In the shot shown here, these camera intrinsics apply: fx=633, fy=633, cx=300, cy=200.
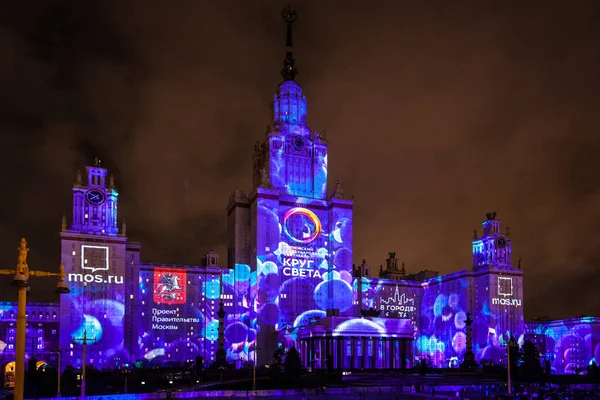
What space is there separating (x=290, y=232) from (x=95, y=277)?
48.4m

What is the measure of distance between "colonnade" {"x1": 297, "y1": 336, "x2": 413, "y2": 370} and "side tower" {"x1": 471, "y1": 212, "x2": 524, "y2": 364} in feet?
109

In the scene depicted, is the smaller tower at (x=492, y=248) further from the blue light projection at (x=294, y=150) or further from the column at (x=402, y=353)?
the blue light projection at (x=294, y=150)

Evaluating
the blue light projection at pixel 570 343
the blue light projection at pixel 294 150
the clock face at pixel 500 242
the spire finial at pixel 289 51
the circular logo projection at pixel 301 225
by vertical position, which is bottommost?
the blue light projection at pixel 570 343

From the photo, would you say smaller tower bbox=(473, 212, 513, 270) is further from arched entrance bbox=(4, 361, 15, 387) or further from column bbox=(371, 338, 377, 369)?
arched entrance bbox=(4, 361, 15, 387)

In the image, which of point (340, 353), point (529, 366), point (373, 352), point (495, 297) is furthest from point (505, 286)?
point (529, 366)

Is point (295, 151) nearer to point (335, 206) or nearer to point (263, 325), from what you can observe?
point (335, 206)

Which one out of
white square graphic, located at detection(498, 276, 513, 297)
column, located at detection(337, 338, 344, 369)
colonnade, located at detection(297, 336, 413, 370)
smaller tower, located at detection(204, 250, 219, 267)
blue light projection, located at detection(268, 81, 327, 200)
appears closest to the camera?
column, located at detection(337, 338, 344, 369)

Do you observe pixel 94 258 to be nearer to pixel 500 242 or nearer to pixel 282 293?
pixel 282 293

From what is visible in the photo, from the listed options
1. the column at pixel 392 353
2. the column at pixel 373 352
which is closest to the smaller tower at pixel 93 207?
the column at pixel 373 352

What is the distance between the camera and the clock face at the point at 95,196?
5714 inches

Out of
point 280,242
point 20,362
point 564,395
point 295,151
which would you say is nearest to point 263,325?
point 280,242

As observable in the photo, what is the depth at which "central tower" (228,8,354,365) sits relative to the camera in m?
153

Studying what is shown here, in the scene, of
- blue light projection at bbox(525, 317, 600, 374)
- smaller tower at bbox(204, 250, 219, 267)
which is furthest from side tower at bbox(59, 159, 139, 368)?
blue light projection at bbox(525, 317, 600, 374)

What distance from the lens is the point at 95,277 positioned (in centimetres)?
13925
